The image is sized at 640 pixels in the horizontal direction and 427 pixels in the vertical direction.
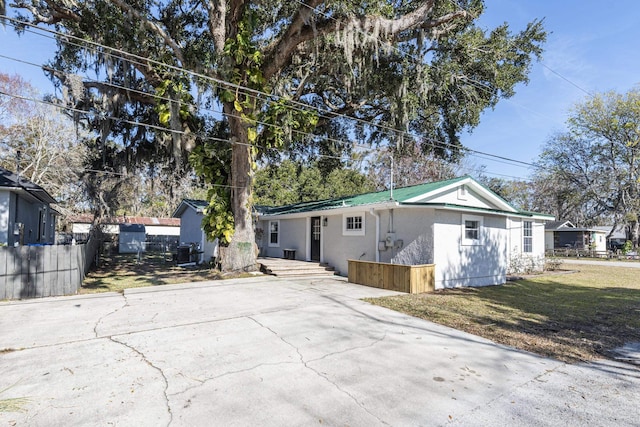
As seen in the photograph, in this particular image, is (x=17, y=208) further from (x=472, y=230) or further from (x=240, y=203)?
(x=472, y=230)

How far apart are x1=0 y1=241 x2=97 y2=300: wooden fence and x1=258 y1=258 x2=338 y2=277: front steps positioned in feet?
19.0

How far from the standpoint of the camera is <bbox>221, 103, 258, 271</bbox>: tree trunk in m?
11.8

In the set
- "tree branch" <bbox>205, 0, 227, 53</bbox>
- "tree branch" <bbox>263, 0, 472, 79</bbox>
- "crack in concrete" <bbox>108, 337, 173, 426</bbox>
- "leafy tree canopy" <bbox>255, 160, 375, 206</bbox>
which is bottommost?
"crack in concrete" <bbox>108, 337, 173, 426</bbox>

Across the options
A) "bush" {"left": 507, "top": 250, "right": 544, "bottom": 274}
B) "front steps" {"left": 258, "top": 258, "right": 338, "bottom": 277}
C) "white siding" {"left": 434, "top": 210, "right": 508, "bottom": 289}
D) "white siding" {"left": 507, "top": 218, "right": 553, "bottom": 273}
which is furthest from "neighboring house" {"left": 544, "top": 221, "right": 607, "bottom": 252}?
"front steps" {"left": 258, "top": 258, "right": 338, "bottom": 277}

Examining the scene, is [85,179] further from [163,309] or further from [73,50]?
[163,309]

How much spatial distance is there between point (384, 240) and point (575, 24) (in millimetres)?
10077

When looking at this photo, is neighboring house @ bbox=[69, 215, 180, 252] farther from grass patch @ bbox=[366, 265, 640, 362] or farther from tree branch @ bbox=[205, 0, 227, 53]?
grass patch @ bbox=[366, 265, 640, 362]

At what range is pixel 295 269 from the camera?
484 inches

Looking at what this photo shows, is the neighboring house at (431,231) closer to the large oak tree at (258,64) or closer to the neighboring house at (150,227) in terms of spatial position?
the large oak tree at (258,64)

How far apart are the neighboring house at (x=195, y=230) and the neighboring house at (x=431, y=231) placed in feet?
18.4

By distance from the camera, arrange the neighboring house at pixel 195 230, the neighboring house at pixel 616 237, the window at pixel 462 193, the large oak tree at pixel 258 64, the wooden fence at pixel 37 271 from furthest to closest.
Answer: the neighboring house at pixel 616 237 < the neighboring house at pixel 195 230 < the window at pixel 462 193 < the large oak tree at pixel 258 64 < the wooden fence at pixel 37 271

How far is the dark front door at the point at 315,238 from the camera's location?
46.7 ft

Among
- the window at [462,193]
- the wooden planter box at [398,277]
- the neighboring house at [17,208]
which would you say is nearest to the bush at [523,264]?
the window at [462,193]

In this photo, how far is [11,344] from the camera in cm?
469
